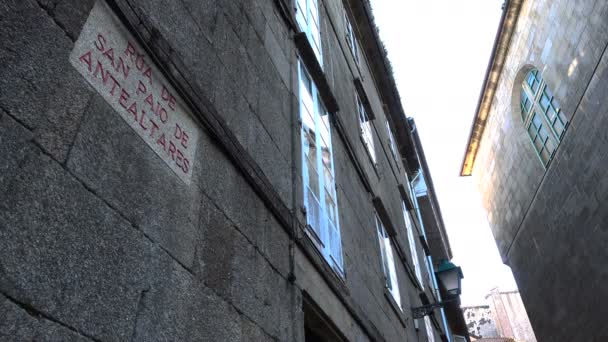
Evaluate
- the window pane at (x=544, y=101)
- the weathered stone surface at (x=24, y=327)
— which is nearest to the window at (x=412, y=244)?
the window pane at (x=544, y=101)

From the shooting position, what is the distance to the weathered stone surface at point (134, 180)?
1839 millimetres

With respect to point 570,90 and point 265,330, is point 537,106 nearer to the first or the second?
point 570,90

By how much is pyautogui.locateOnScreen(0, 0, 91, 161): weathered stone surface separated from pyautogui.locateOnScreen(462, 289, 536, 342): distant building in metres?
47.9

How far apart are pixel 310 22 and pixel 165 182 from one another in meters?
4.78

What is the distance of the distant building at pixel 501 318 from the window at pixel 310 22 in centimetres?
4369

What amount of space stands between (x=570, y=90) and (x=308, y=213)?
37.9ft

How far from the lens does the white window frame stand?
22.9 ft

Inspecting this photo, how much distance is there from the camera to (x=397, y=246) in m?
8.49

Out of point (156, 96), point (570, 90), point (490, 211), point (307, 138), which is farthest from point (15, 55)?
point (490, 211)

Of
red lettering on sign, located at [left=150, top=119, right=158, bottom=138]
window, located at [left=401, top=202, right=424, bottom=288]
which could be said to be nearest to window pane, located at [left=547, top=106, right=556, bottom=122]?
window, located at [left=401, top=202, right=424, bottom=288]

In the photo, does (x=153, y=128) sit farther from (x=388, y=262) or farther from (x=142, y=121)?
(x=388, y=262)

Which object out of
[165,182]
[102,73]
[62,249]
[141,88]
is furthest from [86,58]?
[62,249]

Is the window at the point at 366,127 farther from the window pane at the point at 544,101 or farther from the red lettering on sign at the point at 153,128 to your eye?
the window pane at the point at 544,101

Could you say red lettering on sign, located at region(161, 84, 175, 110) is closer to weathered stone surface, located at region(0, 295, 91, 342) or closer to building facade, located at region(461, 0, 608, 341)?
A: weathered stone surface, located at region(0, 295, 91, 342)
